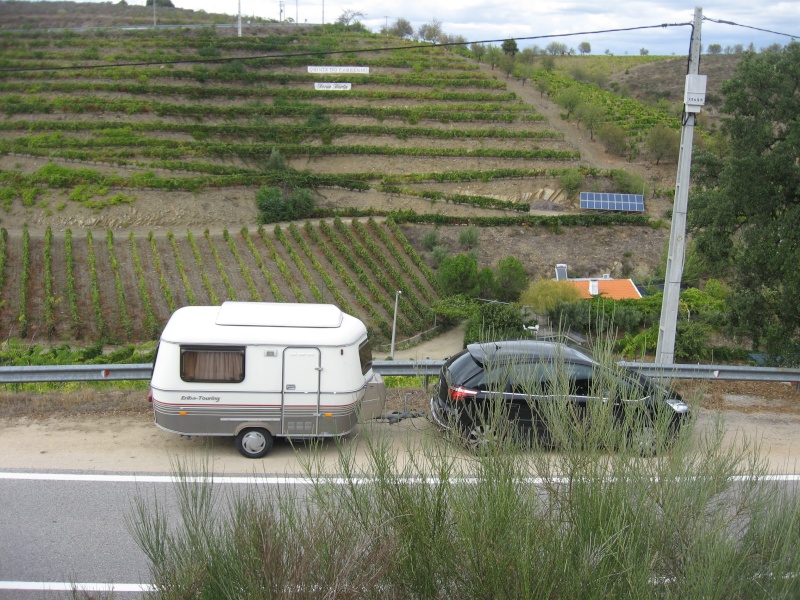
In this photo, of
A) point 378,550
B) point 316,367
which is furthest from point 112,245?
point 378,550

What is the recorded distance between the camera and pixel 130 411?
10.4 m

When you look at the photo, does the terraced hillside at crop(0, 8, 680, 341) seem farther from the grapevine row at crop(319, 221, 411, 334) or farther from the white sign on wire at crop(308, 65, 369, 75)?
the white sign on wire at crop(308, 65, 369, 75)

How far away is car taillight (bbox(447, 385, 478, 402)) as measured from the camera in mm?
8805

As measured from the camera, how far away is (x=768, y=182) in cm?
1471

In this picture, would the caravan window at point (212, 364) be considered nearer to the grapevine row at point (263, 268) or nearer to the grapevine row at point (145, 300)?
the grapevine row at point (145, 300)

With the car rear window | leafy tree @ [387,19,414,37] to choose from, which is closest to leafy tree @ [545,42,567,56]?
leafy tree @ [387,19,414,37]

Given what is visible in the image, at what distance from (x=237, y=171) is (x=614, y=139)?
2833 cm

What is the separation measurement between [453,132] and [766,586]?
5327 centimetres

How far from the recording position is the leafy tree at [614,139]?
57344 mm

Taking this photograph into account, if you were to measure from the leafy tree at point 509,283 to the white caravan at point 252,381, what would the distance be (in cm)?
2885

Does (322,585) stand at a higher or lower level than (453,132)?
lower

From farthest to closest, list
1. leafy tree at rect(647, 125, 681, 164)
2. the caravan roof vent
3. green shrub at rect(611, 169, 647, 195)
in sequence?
leafy tree at rect(647, 125, 681, 164), green shrub at rect(611, 169, 647, 195), the caravan roof vent

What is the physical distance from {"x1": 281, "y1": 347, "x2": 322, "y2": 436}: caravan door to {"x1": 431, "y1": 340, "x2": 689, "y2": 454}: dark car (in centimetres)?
147

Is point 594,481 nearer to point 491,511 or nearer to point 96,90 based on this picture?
point 491,511
